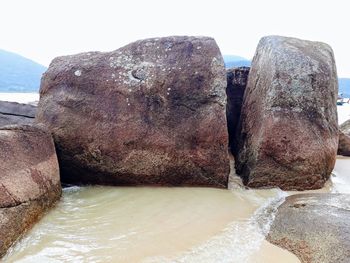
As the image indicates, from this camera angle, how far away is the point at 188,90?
176 inches

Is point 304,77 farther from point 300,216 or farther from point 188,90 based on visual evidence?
point 300,216

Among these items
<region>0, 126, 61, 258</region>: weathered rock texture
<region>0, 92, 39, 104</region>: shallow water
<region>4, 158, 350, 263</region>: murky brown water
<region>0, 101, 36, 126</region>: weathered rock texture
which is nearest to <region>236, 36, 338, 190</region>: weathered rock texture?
<region>4, 158, 350, 263</region>: murky brown water

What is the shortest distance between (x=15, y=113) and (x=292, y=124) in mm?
4410

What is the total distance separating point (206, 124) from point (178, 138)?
0.36 m

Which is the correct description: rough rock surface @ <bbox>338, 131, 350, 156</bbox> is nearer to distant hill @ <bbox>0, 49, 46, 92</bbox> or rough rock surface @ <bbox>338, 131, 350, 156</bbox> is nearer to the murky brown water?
the murky brown water

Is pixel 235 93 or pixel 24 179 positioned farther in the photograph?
pixel 235 93

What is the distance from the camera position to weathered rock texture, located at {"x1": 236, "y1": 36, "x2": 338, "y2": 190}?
441 cm

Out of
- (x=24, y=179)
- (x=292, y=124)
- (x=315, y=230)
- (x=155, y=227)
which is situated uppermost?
(x=292, y=124)

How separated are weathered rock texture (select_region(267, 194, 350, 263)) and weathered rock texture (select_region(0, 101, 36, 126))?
437 cm

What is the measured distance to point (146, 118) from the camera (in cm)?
443

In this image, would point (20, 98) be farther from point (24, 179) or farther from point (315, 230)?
point (315, 230)

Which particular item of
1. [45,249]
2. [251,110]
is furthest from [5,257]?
[251,110]

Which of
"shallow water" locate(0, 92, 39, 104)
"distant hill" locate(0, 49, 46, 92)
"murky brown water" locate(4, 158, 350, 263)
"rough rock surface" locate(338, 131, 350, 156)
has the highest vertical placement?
"murky brown water" locate(4, 158, 350, 263)

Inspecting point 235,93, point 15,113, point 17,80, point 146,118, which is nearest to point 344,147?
point 235,93
